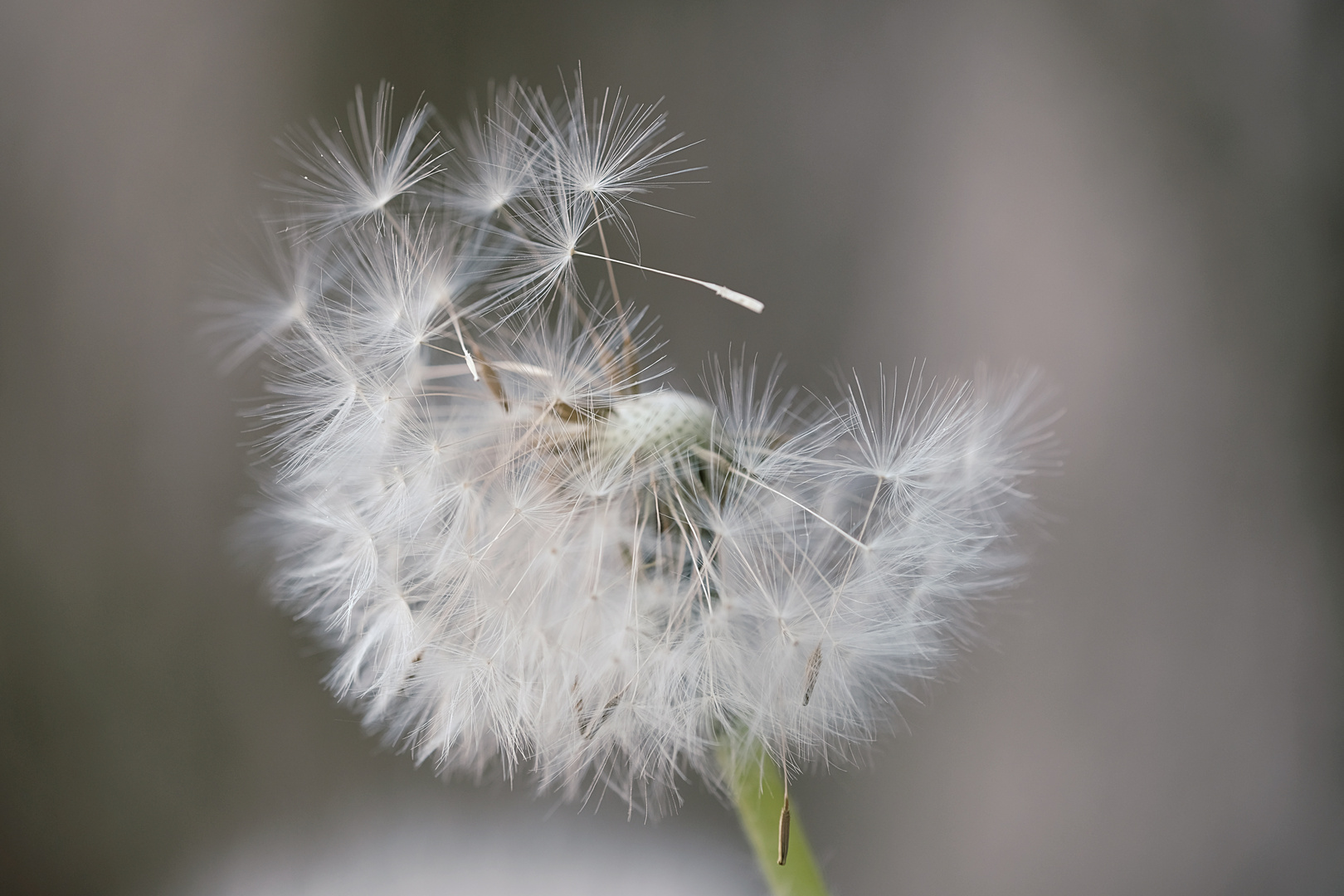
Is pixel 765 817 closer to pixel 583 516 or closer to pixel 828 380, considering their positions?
pixel 583 516

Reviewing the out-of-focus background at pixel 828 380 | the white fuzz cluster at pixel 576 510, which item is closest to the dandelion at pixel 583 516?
the white fuzz cluster at pixel 576 510

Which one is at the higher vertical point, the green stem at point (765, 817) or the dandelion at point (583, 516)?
the dandelion at point (583, 516)

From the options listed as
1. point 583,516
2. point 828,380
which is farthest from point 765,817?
point 828,380

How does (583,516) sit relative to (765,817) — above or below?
above

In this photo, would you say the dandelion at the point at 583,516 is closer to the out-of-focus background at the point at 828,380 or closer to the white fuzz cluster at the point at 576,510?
the white fuzz cluster at the point at 576,510

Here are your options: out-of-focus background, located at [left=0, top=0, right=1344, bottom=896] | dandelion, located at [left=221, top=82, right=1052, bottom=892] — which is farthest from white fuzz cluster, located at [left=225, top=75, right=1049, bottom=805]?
out-of-focus background, located at [left=0, top=0, right=1344, bottom=896]

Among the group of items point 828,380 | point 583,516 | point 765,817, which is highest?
point 828,380

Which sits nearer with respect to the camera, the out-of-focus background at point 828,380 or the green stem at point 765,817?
the green stem at point 765,817

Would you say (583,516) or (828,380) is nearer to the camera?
(583,516)
